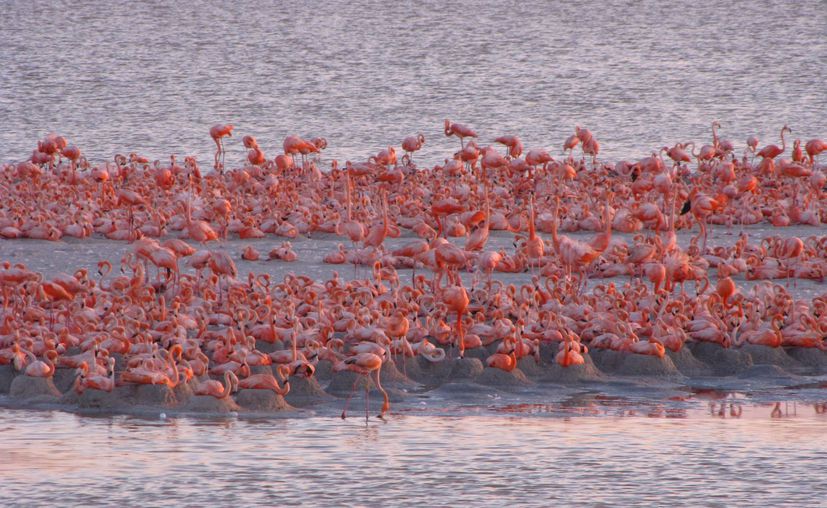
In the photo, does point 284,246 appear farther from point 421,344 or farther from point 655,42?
point 655,42

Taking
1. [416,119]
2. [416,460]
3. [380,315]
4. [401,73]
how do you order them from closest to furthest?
[416,460] < [380,315] < [416,119] < [401,73]

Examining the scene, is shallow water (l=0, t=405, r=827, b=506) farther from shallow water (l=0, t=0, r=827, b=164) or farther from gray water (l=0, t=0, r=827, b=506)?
shallow water (l=0, t=0, r=827, b=164)

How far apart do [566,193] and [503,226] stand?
292 cm

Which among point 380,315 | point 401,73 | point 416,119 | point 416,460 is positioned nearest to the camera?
point 416,460

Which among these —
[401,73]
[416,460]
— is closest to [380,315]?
[416,460]

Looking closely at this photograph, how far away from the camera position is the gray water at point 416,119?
10.1 meters

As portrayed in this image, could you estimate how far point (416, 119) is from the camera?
2311 inches

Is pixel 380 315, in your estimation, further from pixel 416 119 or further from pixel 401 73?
pixel 401 73

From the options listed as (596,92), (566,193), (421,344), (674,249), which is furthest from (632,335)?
(596,92)

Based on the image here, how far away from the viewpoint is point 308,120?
58156 mm

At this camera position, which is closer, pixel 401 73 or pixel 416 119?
pixel 416 119

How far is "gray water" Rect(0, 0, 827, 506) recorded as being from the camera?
1012cm

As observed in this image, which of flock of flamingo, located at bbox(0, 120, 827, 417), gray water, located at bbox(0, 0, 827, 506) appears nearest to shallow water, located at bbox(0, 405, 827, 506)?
gray water, located at bbox(0, 0, 827, 506)

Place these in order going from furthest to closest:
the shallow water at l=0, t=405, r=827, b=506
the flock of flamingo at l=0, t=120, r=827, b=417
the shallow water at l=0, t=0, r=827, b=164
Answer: the shallow water at l=0, t=0, r=827, b=164 < the flock of flamingo at l=0, t=120, r=827, b=417 < the shallow water at l=0, t=405, r=827, b=506
